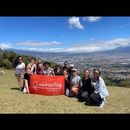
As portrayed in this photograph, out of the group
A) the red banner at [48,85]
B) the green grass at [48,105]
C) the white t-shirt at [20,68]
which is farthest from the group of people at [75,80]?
the green grass at [48,105]

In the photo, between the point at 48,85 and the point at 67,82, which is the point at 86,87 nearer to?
the point at 67,82

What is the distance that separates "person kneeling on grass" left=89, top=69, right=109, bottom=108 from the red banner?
184 centimetres

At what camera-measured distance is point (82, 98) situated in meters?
13.0

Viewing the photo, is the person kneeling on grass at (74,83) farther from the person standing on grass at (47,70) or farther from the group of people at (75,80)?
the person standing on grass at (47,70)

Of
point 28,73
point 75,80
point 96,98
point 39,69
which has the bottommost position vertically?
point 96,98

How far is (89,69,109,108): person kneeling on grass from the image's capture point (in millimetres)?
12070

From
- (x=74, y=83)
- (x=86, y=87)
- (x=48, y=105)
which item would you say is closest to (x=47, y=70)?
(x=74, y=83)

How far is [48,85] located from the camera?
13.9 meters

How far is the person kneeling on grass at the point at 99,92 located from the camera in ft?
39.6

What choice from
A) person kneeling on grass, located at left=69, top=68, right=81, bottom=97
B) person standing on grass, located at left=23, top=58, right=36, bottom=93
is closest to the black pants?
person kneeling on grass, located at left=69, top=68, right=81, bottom=97

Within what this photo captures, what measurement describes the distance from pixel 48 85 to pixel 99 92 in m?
2.43

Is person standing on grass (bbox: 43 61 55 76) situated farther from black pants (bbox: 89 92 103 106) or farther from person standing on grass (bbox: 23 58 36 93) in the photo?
black pants (bbox: 89 92 103 106)
